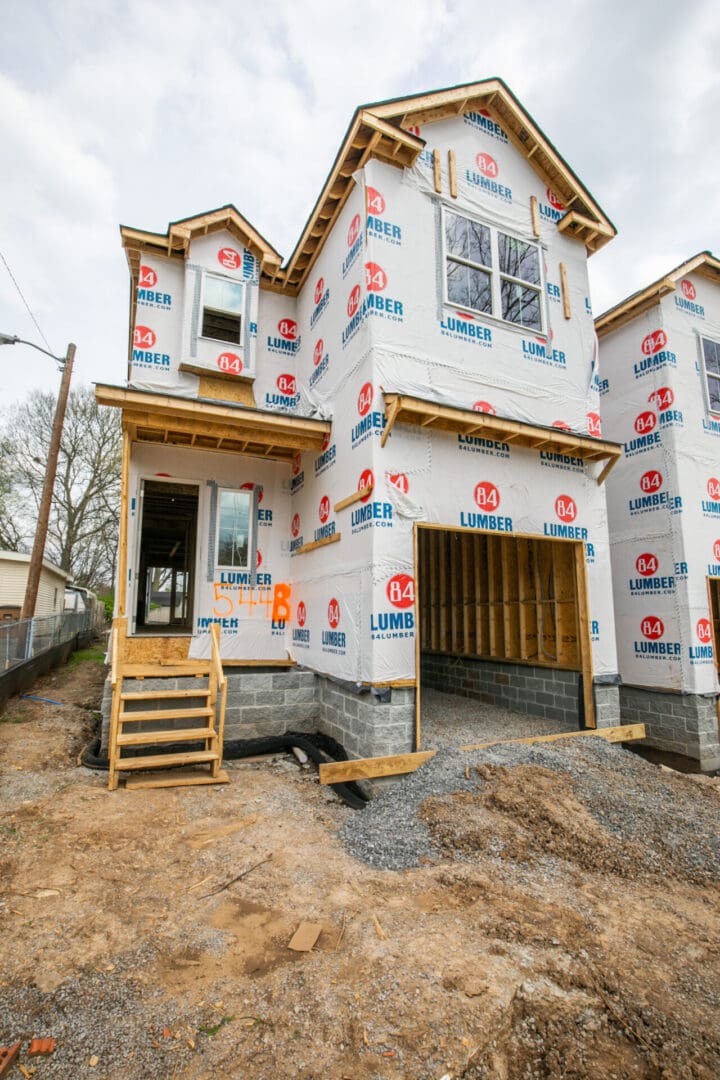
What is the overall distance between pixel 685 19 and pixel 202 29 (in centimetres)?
764

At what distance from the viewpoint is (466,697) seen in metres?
A: 10.6

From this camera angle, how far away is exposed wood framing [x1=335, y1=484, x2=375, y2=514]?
6335 millimetres

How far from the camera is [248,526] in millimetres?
8750

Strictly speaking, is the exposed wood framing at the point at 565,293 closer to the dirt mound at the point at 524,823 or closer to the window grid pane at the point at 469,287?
the window grid pane at the point at 469,287

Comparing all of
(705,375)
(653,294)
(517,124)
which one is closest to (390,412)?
(517,124)

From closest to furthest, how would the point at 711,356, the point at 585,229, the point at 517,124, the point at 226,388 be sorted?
the point at 517,124 → the point at 585,229 → the point at 226,388 → the point at 711,356

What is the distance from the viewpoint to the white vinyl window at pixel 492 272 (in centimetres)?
761

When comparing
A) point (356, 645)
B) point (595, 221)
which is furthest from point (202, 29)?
point (356, 645)

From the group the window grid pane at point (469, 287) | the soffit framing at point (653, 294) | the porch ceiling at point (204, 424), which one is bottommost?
the porch ceiling at point (204, 424)

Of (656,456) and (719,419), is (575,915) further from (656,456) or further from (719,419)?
(719,419)

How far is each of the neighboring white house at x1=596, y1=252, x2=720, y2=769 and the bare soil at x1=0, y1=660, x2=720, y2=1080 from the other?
3942mm

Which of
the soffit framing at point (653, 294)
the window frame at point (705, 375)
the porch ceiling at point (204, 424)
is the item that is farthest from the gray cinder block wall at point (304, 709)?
the soffit framing at point (653, 294)

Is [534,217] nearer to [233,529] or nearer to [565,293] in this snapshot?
[565,293]

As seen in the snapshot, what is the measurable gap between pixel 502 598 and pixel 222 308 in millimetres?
7808
